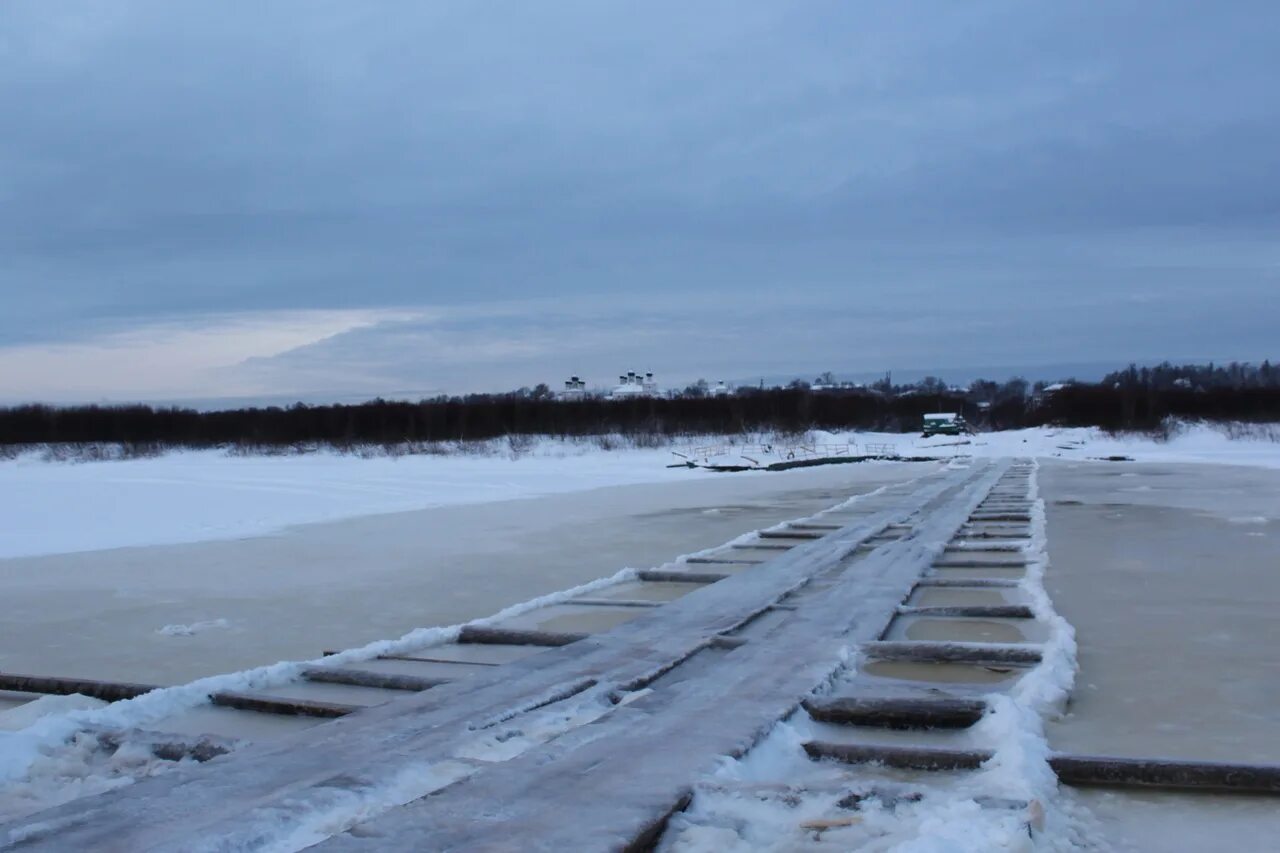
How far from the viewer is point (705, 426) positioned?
47.9 metres

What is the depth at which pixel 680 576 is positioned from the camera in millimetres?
7320

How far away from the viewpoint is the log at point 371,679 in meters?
4.27

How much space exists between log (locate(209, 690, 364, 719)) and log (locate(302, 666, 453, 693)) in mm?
331

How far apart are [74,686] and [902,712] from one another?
3236 millimetres

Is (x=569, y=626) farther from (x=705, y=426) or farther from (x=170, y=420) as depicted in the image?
(x=170, y=420)

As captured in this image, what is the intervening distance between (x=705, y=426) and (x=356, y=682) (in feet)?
144

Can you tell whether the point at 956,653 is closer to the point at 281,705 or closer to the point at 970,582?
the point at 970,582

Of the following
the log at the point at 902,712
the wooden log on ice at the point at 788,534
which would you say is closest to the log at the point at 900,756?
the log at the point at 902,712

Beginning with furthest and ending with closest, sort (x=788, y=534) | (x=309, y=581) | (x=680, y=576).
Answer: (x=788, y=534) < (x=309, y=581) < (x=680, y=576)

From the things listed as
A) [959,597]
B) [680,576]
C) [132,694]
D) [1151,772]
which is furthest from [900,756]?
[680,576]

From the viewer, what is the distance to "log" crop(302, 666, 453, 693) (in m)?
4.27

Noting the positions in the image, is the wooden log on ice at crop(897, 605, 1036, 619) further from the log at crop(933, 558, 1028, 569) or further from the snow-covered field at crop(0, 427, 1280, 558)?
the snow-covered field at crop(0, 427, 1280, 558)

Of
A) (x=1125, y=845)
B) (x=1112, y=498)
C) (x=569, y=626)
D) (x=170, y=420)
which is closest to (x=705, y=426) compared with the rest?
(x=170, y=420)

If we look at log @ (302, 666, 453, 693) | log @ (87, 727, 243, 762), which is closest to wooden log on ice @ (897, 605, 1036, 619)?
log @ (302, 666, 453, 693)
